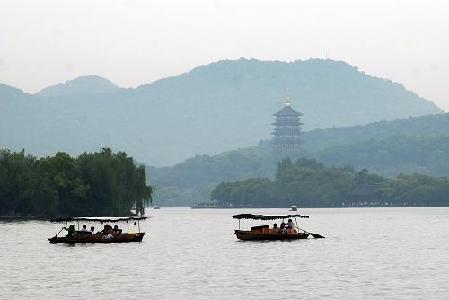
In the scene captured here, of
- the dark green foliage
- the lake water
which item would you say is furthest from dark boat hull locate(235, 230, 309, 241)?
the dark green foliage

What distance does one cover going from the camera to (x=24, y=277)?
6662 centimetres

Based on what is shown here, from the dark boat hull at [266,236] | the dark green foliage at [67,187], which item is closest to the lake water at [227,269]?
the dark boat hull at [266,236]

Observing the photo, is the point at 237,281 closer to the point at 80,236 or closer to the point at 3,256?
the point at 3,256

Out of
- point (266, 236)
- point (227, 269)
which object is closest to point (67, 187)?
point (266, 236)

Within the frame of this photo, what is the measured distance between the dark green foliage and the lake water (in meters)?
44.8

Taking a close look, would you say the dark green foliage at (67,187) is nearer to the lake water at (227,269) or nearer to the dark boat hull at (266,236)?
the lake water at (227,269)

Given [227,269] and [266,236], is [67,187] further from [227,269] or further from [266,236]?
[227,269]

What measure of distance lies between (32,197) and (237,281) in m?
94.2

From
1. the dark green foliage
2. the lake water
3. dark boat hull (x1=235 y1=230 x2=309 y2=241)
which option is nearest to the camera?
the lake water

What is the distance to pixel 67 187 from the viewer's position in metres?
158

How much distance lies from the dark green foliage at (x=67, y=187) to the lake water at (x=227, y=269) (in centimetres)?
4475

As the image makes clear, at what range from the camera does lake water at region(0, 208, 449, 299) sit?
58219 mm

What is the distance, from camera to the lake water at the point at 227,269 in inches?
2292

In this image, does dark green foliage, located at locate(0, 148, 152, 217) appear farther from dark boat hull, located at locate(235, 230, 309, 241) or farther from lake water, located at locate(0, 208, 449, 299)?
dark boat hull, located at locate(235, 230, 309, 241)
